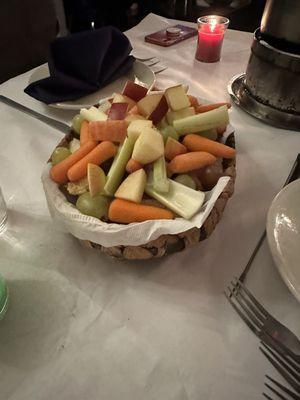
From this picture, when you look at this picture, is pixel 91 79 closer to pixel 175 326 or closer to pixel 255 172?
pixel 255 172

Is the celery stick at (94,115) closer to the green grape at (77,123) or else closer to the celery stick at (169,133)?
the green grape at (77,123)

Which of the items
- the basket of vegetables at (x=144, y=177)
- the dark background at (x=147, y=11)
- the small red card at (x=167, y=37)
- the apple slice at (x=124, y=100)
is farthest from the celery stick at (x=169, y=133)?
the dark background at (x=147, y=11)

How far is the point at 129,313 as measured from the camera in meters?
0.45

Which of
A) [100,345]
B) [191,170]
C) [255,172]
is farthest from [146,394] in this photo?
[255,172]

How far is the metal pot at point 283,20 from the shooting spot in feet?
2.27

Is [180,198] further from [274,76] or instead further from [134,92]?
[274,76]

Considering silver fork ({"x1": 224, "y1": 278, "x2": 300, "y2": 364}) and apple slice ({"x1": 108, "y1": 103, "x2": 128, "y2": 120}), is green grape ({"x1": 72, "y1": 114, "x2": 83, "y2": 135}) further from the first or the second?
silver fork ({"x1": 224, "y1": 278, "x2": 300, "y2": 364})

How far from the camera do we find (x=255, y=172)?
27.2 inches

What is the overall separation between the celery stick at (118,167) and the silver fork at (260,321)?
22cm

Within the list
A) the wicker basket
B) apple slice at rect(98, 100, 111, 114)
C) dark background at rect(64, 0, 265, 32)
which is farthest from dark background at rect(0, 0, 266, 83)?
the wicker basket

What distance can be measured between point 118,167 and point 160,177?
0.07 metres

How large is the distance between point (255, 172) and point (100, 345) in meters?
0.46

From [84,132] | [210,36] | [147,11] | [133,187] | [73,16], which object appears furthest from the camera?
[147,11]

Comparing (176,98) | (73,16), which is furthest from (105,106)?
(73,16)
